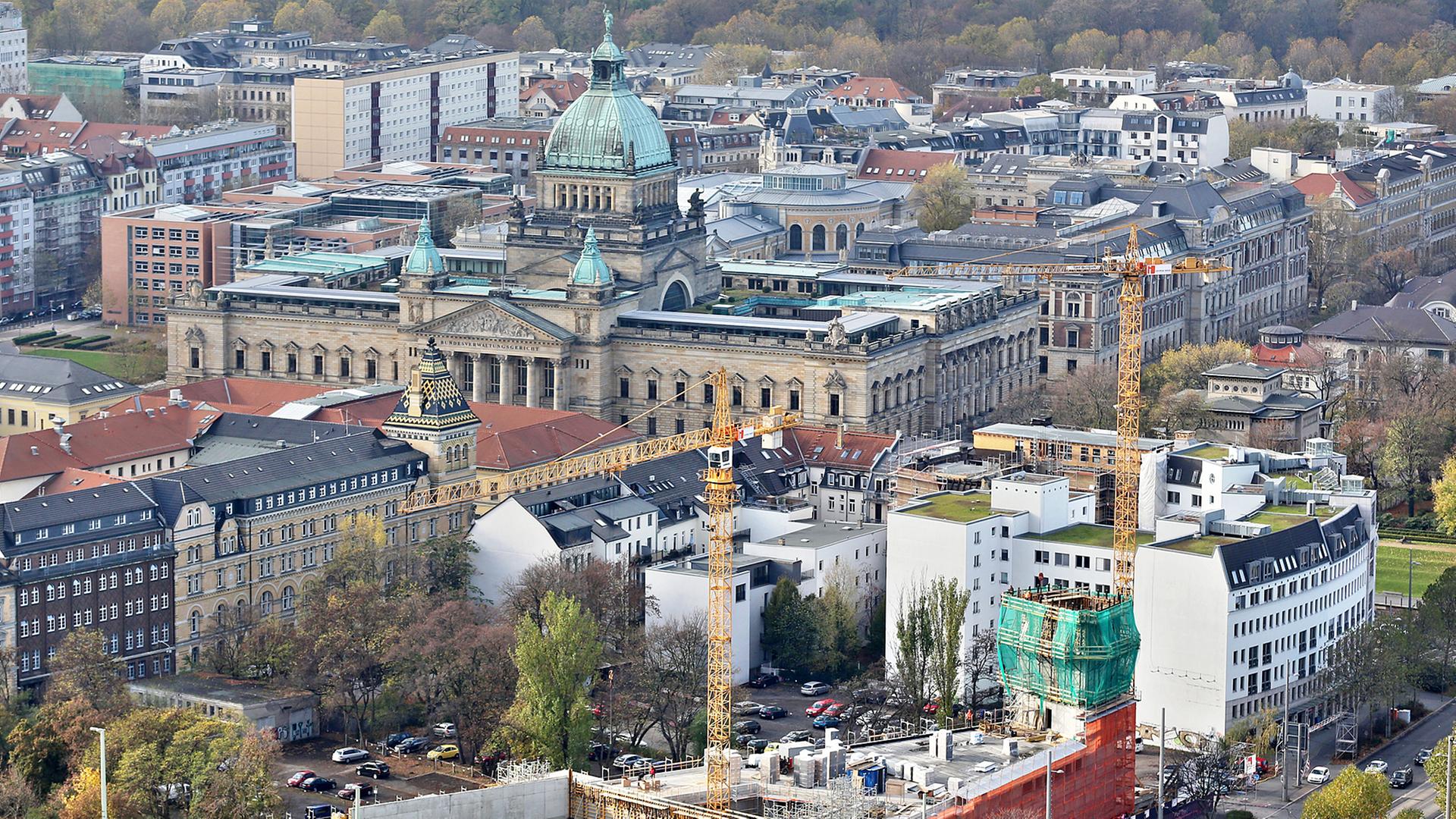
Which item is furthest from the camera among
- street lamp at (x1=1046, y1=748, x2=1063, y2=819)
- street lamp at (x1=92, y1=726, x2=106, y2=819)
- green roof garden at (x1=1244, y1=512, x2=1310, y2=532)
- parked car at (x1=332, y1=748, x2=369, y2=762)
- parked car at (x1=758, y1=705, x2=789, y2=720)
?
green roof garden at (x1=1244, y1=512, x2=1310, y2=532)

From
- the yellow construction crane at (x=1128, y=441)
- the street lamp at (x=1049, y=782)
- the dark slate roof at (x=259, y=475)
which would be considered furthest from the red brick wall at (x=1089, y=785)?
the dark slate roof at (x=259, y=475)

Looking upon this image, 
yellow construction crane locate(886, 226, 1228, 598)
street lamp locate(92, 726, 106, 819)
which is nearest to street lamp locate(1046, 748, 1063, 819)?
yellow construction crane locate(886, 226, 1228, 598)

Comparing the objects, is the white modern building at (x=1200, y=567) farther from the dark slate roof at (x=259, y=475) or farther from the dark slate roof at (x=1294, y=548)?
the dark slate roof at (x=259, y=475)

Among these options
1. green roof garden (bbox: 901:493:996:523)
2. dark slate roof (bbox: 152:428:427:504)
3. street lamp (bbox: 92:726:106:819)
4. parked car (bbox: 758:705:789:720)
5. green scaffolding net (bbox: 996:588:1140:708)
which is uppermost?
dark slate roof (bbox: 152:428:427:504)

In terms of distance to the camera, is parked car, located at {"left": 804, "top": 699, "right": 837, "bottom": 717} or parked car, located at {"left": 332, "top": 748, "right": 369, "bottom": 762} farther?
parked car, located at {"left": 804, "top": 699, "right": 837, "bottom": 717}

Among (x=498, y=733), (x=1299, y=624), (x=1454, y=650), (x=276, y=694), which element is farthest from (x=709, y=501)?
(x=1454, y=650)

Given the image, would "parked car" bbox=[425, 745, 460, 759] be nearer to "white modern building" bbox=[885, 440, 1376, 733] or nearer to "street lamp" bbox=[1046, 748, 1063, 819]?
"white modern building" bbox=[885, 440, 1376, 733]

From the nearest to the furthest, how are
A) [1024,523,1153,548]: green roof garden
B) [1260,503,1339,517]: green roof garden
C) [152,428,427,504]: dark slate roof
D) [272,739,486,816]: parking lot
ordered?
1. [272,739,486,816]: parking lot
2. [152,428,427,504]: dark slate roof
3. [1024,523,1153,548]: green roof garden
4. [1260,503,1339,517]: green roof garden
